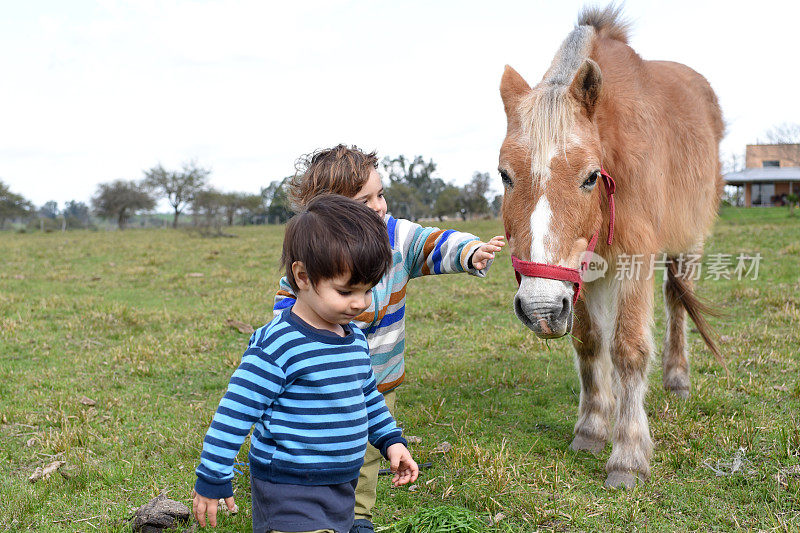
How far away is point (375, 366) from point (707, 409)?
273cm

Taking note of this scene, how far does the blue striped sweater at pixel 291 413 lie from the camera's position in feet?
6.29

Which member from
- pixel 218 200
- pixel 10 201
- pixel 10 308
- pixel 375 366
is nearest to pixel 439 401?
pixel 375 366

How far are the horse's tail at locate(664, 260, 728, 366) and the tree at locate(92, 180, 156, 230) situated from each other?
56594 mm

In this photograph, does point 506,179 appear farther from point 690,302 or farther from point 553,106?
point 690,302

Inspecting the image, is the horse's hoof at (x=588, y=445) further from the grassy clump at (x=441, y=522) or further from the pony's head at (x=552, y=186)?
the pony's head at (x=552, y=186)

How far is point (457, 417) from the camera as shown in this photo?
4.36 metres

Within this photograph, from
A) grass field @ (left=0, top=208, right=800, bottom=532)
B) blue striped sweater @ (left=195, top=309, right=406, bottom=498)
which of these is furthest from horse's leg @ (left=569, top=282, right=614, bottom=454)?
blue striped sweater @ (left=195, top=309, right=406, bottom=498)

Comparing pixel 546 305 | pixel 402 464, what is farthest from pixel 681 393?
pixel 402 464

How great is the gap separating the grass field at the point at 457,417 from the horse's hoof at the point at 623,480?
6 centimetres

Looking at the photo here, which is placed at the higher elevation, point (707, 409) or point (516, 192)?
point (516, 192)

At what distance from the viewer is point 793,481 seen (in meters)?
3.06

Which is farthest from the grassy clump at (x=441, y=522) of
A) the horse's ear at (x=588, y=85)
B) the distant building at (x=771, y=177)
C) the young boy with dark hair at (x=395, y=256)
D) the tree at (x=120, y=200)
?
the tree at (x=120, y=200)

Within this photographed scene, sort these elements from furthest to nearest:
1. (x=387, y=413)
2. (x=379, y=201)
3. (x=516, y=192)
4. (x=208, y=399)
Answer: (x=208, y=399)
(x=516, y=192)
(x=379, y=201)
(x=387, y=413)

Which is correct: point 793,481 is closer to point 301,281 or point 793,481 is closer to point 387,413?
point 387,413
